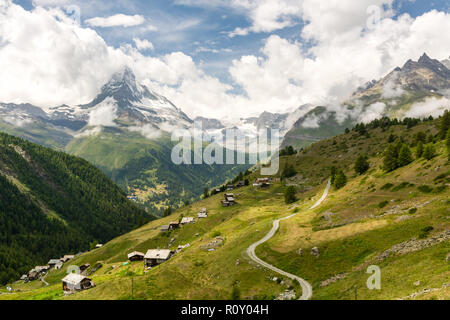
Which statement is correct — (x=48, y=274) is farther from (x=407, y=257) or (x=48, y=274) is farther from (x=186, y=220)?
(x=407, y=257)

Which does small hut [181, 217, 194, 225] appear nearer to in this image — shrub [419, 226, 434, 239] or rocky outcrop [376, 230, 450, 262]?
rocky outcrop [376, 230, 450, 262]

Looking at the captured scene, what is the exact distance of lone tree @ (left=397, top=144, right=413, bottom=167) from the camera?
98.7 m

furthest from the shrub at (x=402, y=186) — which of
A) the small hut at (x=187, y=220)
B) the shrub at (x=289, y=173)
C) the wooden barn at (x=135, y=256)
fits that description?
the shrub at (x=289, y=173)

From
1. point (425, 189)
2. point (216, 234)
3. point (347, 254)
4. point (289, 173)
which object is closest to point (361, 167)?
point (425, 189)

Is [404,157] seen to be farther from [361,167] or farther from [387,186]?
[361,167]

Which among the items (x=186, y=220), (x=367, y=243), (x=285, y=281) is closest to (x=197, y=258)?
(x=285, y=281)

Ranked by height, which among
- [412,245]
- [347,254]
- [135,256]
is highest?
[412,245]

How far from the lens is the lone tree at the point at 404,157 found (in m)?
98.7

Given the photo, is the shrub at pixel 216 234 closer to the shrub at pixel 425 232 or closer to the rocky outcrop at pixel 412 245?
the rocky outcrop at pixel 412 245

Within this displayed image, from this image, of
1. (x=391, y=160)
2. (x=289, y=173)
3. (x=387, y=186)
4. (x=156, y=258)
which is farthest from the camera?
(x=289, y=173)

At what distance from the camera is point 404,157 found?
325 ft
